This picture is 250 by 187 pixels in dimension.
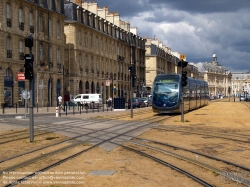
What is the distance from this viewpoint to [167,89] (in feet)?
113

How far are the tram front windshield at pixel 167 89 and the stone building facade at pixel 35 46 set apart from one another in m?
12.1

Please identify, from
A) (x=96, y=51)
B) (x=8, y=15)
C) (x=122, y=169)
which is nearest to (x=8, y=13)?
(x=8, y=15)

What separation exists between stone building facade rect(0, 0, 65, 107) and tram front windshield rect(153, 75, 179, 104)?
12087mm

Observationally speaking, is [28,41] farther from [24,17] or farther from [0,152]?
[24,17]

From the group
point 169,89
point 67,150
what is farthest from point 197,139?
point 169,89

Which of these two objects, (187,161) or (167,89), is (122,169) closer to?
(187,161)

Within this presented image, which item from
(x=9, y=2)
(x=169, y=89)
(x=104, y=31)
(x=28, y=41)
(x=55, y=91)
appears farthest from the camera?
(x=104, y=31)

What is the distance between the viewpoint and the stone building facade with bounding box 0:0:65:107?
46.6m

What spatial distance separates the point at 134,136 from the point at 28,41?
246 inches

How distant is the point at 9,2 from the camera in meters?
46.9

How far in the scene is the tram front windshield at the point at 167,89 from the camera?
34219 millimetres

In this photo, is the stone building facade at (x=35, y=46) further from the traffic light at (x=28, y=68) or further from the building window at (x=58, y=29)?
the traffic light at (x=28, y=68)

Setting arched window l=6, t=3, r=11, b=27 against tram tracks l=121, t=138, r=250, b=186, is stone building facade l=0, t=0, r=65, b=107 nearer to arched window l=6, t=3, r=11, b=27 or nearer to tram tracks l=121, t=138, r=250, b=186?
arched window l=6, t=3, r=11, b=27

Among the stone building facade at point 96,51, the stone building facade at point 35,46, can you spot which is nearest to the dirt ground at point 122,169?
the stone building facade at point 35,46
